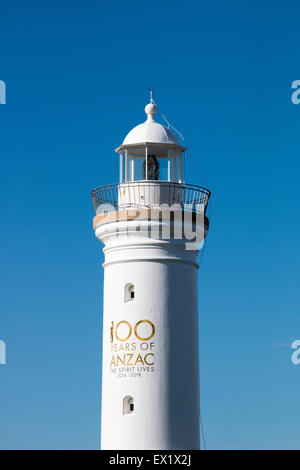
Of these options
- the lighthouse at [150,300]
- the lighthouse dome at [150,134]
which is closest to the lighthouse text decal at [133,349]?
the lighthouse at [150,300]

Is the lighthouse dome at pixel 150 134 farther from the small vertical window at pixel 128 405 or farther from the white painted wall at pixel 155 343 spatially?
the small vertical window at pixel 128 405

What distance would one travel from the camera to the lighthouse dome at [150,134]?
38062 mm

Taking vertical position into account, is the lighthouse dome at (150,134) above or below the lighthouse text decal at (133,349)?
above

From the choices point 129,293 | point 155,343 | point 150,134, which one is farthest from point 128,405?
point 150,134

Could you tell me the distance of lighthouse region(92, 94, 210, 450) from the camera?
119 ft

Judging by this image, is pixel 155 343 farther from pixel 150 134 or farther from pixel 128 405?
pixel 150 134

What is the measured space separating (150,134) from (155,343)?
20.0ft

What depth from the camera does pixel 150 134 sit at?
3812cm

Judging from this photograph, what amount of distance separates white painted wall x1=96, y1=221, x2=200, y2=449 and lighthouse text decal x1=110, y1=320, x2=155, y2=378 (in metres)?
0.06

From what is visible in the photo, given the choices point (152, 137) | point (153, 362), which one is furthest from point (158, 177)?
point (153, 362)

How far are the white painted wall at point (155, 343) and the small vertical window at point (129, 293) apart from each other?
12 centimetres

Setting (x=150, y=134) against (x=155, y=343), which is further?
(x=150, y=134)
